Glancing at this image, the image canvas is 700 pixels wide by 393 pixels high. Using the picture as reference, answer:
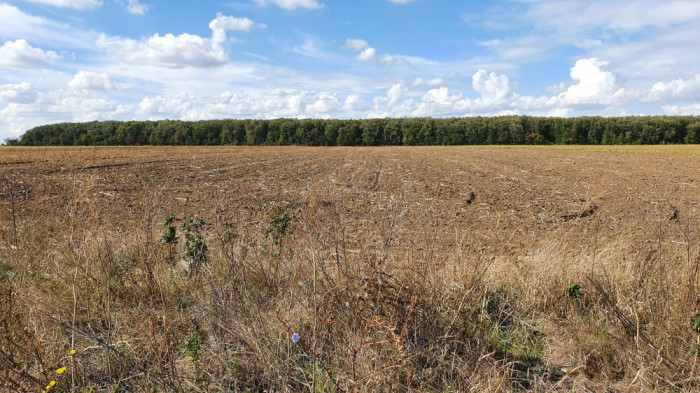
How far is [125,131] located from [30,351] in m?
95.1

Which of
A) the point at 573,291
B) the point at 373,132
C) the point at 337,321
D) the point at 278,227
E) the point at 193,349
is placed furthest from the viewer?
the point at 373,132

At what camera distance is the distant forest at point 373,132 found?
77.9m

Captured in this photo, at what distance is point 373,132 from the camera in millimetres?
87188

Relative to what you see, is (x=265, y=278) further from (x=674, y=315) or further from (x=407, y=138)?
(x=407, y=138)

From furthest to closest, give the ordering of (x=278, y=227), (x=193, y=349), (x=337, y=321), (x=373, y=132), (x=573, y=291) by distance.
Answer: (x=373, y=132) < (x=278, y=227) < (x=573, y=291) < (x=337, y=321) < (x=193, y=349)

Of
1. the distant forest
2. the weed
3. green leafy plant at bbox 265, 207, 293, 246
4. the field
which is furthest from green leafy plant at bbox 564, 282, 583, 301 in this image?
the distant forest

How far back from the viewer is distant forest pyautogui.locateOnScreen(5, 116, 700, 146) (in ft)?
256

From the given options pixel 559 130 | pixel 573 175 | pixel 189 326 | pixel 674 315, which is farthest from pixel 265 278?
pixel 559 130

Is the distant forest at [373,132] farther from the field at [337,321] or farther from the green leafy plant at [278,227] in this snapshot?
the field at [337,321]

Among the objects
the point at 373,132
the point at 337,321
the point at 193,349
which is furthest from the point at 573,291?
the point at 373,132

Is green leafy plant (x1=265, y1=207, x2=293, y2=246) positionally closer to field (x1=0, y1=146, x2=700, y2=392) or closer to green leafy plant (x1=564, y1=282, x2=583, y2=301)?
field (x1=0, y1=146, x2=700, y2=392)

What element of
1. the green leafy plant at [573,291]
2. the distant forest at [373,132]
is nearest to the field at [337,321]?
the green leafy plant at [573,291]

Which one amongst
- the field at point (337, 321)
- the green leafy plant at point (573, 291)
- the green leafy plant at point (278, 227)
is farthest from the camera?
the green leafy plant at point (278, 227)

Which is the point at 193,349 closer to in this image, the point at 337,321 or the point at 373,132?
the point at 337,321
